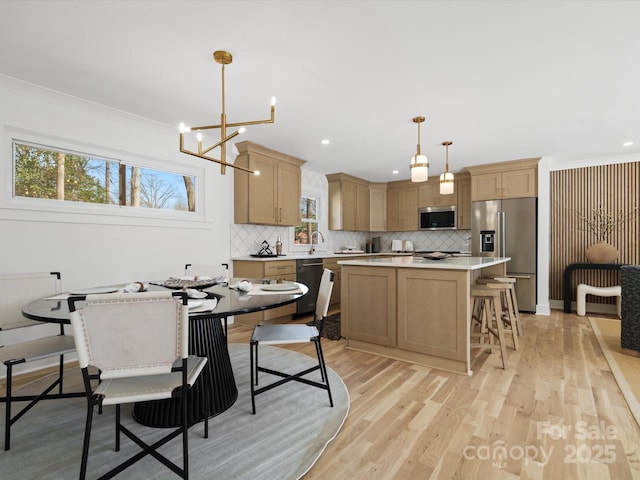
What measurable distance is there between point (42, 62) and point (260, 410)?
2.93 meters

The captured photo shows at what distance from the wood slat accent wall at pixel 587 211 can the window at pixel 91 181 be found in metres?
5.67

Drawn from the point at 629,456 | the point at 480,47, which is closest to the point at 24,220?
the point at 480,47

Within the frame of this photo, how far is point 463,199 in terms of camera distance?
19.2ft

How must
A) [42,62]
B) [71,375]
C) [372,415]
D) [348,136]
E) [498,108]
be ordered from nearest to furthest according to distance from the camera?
[372,415] → [42,62] → [71,375] → [498,108] → [348,136]

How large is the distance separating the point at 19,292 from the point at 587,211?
6.91 meters

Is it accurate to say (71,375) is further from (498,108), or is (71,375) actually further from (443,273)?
(498,108)

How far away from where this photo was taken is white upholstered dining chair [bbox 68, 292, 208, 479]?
4.16 ft

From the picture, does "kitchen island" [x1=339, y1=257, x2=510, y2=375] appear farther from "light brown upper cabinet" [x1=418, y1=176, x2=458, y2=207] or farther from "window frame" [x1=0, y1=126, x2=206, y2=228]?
"light brown upper cabinet" [x1=418, y1=176, x2=458, y2=207]

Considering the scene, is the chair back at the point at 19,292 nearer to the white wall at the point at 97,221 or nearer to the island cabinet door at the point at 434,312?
the white wall at the point at 97,221

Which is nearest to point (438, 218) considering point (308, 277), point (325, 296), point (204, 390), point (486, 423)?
point (308, 277)

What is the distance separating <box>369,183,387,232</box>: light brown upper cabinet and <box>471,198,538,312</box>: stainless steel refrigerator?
2.04m

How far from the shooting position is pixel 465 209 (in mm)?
5832

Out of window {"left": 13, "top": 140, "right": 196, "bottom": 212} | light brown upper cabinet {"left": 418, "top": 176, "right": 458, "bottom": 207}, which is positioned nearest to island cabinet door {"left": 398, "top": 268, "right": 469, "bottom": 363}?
window {"left": 13, "top": 140, "right": 196, "bottom": 212}

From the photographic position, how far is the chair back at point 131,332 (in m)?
1.26
